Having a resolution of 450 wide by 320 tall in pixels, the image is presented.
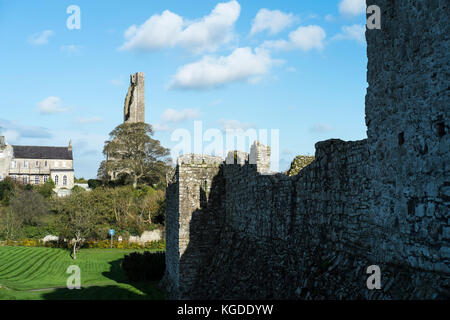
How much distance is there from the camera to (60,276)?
29.8 m

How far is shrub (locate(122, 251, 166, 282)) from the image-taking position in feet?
74.2

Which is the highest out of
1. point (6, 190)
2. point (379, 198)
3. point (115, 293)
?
point (6, 190)

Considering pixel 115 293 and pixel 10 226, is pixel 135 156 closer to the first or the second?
pixel 10 226

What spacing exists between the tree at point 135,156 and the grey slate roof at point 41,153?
33793 mm

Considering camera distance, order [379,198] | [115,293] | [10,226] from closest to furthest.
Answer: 1. [379,198]
2. [115,293]
3. [10,226]

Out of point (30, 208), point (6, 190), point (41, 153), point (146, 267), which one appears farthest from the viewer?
point (41, 153)

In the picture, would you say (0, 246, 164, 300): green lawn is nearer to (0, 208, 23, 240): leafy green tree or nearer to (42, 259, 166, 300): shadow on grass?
(42, 259, 166, 300): shadow on grass

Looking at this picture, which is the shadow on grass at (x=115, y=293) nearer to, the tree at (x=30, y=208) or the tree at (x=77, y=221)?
the tree at (x=77, y=221)

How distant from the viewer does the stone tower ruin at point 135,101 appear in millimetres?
93875

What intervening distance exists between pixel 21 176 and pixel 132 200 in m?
49.4

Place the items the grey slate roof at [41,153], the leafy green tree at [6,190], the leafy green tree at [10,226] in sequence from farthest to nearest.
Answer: the grey slate roof at [41,153], the leafy green tree at [6,190], the leafy green tree at [10,226]

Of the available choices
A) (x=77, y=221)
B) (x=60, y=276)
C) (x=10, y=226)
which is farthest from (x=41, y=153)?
(x=60, y=276)

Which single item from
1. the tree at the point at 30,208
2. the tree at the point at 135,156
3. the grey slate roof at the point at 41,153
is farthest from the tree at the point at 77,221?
the grey slate roof at the point at 41,153

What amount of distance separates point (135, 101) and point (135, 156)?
3302 cm
